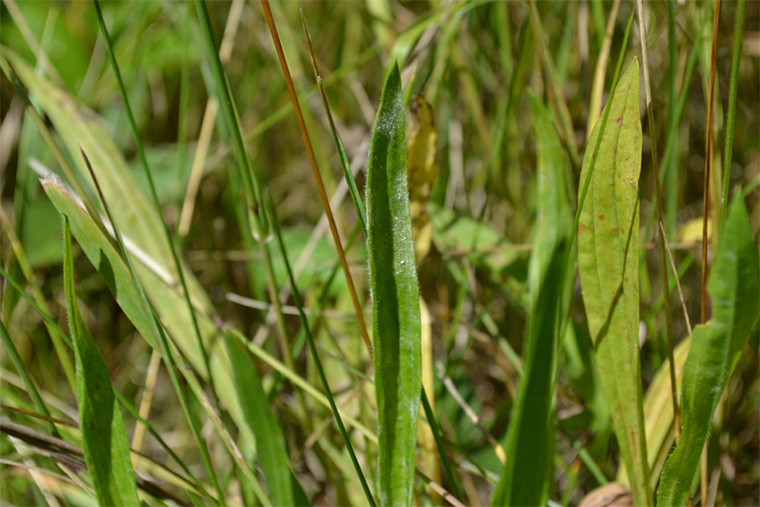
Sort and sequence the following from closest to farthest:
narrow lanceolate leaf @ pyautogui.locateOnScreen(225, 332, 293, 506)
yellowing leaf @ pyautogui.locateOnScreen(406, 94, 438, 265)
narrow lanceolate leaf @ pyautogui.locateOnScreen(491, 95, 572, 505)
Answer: narrow lanceolate leaf @ pyautogui.locateOnScreen(491, 95, 572, 505)
narrow lanceolate leaf @ pyautogui.locateOnScreen(225, 332, 293, 506)
yellowing leaf @ pyautogui.locateOnScreen(406, 94, 438, 265)

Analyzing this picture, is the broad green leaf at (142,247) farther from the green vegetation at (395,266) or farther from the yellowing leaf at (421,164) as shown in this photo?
the yellowing leaf at (421,164)

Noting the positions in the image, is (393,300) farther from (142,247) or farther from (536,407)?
(142,247)

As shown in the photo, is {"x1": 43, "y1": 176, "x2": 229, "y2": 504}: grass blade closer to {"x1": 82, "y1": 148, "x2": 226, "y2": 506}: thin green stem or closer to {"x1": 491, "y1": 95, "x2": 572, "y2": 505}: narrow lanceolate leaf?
{"x1": 82, "y1": 148, "x2": 226, "y2": 506}: thin green stem

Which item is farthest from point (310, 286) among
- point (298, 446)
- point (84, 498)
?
point (84, 498)

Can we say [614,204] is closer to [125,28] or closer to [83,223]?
[83,223]

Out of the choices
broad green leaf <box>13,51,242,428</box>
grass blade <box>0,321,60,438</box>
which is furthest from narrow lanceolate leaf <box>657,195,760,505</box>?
grass blade <box>0,321,60,438</box>

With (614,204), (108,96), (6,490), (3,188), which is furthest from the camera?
(108,96)
